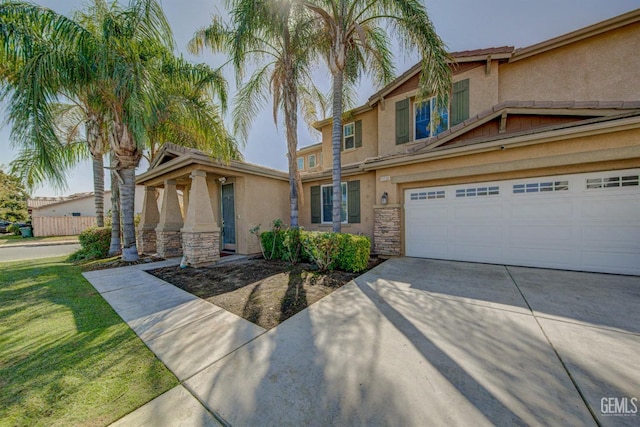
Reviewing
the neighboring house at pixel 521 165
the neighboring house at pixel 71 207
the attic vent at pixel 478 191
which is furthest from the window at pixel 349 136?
the neighboring house at pixel 71 207

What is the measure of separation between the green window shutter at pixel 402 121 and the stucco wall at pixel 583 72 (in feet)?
10.6

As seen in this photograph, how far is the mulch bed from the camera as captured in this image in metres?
4.15

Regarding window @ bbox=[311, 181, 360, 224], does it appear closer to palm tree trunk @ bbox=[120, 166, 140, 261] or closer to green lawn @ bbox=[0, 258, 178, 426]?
palm tree trunk @ bbox=[120, 166, 140, 261]

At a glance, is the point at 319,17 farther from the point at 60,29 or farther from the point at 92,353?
the point at 92,353

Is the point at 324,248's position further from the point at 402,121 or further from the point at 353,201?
the point at 402,121

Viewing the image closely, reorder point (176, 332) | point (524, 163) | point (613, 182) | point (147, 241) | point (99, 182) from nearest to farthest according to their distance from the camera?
point (176, 332)
point (613, 182)
point (524, 163)
point (147, 241)
point (99, 182)

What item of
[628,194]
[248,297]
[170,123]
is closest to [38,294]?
[248,297]

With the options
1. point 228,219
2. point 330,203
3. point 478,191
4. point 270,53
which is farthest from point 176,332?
point 270,53

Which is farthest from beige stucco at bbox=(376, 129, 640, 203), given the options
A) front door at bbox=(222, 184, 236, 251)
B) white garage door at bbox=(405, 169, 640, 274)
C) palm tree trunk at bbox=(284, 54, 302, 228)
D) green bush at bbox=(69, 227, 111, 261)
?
green bush at bbox=(69, 227, 111, 261)

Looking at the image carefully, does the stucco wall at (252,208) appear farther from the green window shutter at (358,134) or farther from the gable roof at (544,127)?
the gable roof at (544,127)

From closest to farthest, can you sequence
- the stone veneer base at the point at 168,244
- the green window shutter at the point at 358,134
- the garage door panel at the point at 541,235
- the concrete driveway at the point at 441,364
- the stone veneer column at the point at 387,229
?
the concrete driveway at the point at 441,364 < the garage door panel at the point at 541,235 < the stone veneer column at the point at 387,229 < the stone veneer base at the point at 168,244 < the green window shutter at the point at 358,134

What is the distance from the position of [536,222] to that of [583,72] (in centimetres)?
567

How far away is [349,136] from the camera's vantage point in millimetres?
11602

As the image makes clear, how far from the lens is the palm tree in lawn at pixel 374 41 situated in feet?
19.9
